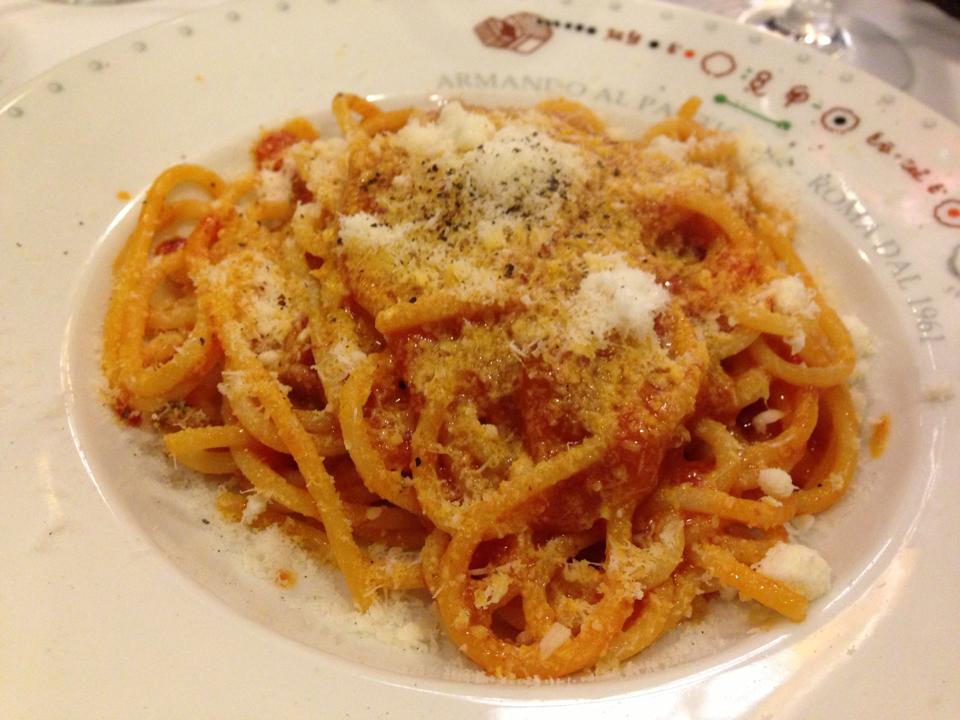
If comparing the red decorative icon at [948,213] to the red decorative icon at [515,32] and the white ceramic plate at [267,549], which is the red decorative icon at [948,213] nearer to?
the white ceramic plate at [267,549]

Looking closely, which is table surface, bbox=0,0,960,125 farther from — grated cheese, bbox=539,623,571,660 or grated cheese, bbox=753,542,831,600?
grated cheese, bbox=539,623,571,660

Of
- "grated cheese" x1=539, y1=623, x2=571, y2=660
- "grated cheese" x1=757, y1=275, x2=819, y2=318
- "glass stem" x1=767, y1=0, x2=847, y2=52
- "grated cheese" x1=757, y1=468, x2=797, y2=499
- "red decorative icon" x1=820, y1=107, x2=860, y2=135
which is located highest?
"red decorative icon" x1=820, y1=107, x2=860, y2=135

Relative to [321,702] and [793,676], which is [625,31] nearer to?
[793,676]

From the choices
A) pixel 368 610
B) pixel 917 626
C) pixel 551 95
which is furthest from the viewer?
pixel 551 95

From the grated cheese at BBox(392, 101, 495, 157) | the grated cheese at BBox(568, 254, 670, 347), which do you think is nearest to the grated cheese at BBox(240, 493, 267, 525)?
the grated cheese at BBox(568, 254, 670, 347)

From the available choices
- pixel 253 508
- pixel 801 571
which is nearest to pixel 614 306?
pixel 801 571

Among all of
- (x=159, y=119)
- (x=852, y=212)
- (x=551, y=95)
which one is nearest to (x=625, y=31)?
(x=551, y=95)
